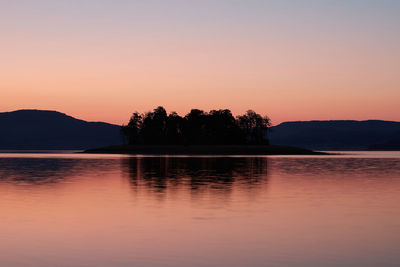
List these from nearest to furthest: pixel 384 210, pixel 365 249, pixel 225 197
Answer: pixel 365 249 < pixel 384 210 < pixel 225 197

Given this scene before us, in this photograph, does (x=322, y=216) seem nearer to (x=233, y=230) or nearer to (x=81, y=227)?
(x=233, y=230)

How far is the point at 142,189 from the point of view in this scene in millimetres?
40281

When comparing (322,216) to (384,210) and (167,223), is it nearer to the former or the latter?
(384,210)

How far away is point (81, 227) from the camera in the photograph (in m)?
22.7

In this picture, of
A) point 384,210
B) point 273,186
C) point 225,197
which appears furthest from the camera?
point 273,186

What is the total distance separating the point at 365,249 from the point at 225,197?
54.8 ft

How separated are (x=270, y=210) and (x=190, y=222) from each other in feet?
18.9

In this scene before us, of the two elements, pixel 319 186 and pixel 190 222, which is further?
pixel 319 186

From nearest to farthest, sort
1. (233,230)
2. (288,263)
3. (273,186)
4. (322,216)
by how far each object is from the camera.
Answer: (288,263), (233,230), (322,216), (273,186)

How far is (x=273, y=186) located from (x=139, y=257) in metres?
27.6

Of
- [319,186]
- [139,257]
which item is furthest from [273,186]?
[139,257]

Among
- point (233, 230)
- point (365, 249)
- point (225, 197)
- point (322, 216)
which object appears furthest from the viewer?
point (225, 197)

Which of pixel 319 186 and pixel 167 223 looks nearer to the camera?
pixel 167 223

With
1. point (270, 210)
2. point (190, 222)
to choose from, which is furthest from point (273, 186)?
point (190, 222)
